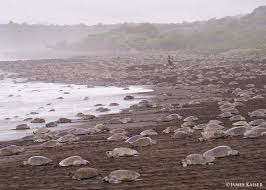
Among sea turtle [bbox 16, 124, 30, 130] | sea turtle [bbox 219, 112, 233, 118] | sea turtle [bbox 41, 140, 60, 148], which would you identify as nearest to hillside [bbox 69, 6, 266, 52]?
sea turtle [bbox 219, 112, 233, 118]

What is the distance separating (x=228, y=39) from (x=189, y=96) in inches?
2222

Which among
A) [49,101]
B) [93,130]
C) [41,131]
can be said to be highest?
[93,130]

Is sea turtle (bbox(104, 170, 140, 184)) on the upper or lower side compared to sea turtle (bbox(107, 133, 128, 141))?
upper

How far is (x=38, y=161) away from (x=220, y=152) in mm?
4975

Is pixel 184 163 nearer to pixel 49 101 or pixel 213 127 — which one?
pixel 213 127

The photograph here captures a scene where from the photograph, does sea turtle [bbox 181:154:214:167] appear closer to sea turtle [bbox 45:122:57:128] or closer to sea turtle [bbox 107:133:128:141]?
sea turtle [bbox 107:133:128:141]

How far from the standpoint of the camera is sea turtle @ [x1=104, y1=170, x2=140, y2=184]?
39.3 feet

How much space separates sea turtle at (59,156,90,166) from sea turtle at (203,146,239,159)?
10.5 ft

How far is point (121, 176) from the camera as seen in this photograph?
12.0 m

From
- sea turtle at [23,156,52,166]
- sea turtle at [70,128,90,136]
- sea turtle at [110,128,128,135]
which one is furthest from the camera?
sea turtle at [70,128,90,136]

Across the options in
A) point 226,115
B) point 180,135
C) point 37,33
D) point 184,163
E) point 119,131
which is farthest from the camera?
point 37,33

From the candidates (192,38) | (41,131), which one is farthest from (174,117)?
(192,38)

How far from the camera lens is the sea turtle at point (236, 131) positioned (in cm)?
1598

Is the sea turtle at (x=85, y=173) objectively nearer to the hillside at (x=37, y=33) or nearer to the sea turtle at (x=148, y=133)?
the sea turtle at (x=148, y=133)
